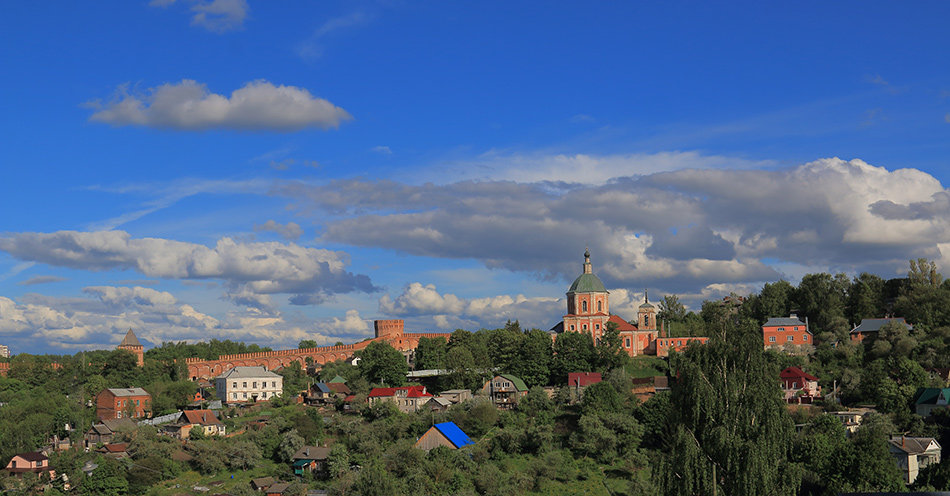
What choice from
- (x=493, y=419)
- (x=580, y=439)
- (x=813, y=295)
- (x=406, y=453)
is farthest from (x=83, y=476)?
(x=813, y=295)

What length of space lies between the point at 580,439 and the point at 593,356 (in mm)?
17155

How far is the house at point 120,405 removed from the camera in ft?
234

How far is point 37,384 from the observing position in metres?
80.9

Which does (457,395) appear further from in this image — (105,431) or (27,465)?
(27,465)

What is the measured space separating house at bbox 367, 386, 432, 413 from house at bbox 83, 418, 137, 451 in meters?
17.3

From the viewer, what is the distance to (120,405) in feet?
235

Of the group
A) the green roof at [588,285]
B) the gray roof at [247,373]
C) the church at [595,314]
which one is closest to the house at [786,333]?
the church at [595,314]

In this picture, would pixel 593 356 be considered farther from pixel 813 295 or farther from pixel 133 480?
pixel 133 480

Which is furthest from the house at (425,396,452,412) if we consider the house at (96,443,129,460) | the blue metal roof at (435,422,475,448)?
the house at (96,443,129,460)

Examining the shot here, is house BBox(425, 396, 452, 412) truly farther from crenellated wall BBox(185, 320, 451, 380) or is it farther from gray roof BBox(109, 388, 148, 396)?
crenellated wall BBox(185, 320, 451, 380)

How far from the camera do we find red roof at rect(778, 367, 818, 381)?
66.4 meters

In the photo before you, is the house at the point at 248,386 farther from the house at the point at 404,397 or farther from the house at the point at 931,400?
the house at the point at 931,400

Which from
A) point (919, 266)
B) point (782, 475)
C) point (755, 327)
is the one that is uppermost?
point (919, 266)

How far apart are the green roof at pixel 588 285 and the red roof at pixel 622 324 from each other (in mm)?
2830
